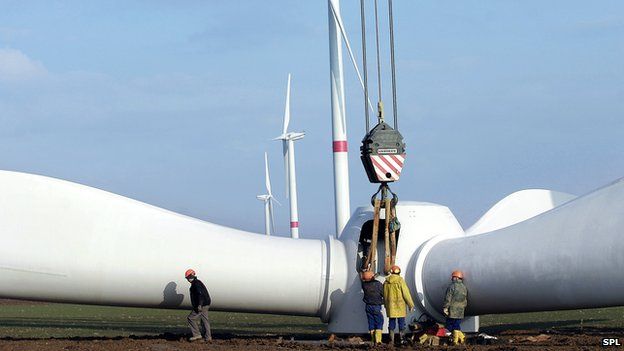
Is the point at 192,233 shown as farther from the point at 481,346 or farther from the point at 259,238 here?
the point at 481,346

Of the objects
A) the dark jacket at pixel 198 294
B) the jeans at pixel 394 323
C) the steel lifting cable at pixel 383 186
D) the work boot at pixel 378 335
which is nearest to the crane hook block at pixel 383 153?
the steel lifting cable at pixel 383 186

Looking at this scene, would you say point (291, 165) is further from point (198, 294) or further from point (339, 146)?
point (198, 294)

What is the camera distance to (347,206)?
3528cm

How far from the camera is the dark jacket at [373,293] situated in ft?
58.5

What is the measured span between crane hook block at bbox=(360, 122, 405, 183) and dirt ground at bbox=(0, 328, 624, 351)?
273 centimetres

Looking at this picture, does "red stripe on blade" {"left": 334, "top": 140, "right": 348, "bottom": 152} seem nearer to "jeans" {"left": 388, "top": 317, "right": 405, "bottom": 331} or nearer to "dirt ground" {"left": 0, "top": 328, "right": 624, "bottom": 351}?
"dirt ground" {"left": 0, "top": 328, "right": 624, "bottom": 351}

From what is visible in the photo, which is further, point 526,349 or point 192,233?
point 192,233

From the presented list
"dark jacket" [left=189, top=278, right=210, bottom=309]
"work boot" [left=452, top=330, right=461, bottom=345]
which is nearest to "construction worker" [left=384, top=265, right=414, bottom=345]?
"work boot" [left=452, top=330, right=461, bottom=345]

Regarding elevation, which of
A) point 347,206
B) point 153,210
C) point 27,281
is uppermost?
point 347,206

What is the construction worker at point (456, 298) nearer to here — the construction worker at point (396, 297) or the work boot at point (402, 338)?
the construction worker at point (396, 297)

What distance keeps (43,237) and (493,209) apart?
8.13 metres

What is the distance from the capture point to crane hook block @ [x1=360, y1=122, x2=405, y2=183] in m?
18.2

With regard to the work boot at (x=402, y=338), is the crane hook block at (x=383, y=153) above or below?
above

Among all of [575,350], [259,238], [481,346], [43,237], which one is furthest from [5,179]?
[575,350]
